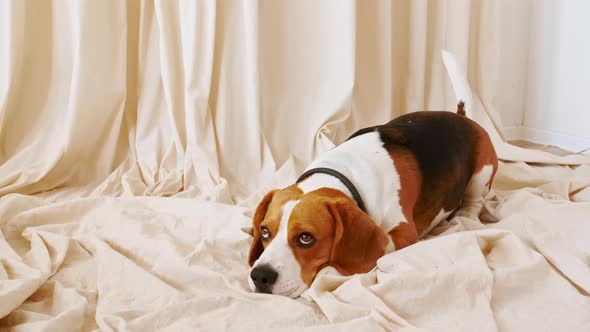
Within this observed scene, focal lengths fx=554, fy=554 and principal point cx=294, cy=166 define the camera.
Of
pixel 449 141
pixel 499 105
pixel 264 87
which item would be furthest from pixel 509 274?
pixel 499 105

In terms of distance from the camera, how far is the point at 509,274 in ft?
5.03

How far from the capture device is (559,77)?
11.8 feet

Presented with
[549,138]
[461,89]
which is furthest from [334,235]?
[549,138]

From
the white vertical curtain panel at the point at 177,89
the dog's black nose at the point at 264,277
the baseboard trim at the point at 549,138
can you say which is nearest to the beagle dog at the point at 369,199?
the dog's black nose at the point at 264,277

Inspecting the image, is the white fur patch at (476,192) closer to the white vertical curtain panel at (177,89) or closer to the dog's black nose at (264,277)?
the white vertical curtain panel at (177,89)

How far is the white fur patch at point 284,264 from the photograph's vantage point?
1.51m

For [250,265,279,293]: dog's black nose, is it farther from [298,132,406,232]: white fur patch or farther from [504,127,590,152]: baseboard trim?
[504,127,590,152]: baseboard trim

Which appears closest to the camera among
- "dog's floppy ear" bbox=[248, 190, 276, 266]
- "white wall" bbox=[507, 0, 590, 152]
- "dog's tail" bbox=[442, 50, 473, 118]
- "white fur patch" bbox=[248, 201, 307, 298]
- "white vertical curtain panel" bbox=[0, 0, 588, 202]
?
"white fur patch" bbox=[248, 201, 307, 298]

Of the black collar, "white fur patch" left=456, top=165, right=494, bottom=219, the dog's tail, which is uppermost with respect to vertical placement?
the dog's tail

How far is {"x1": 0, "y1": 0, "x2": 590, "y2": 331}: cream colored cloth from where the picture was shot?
1.46m

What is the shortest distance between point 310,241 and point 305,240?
Answer: 15 millimetres

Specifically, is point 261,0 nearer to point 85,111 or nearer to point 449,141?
point 85,111

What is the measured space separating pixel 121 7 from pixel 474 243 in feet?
6.74

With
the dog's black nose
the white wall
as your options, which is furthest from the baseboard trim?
the dog's black nose
